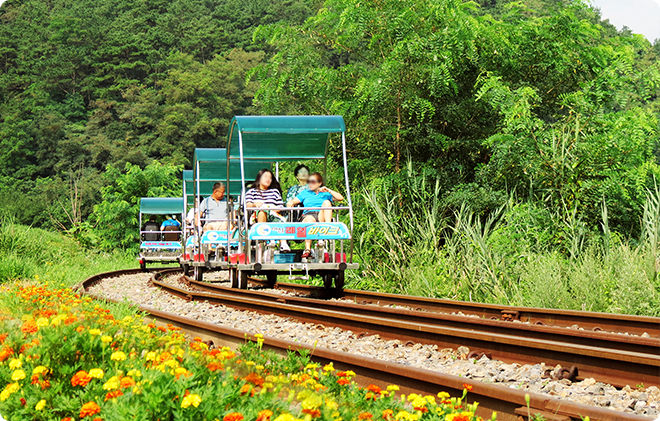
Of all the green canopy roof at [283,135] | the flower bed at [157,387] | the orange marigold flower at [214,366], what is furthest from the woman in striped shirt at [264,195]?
the orange marigold flower at [214,366]

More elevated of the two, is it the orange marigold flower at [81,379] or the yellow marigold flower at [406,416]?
the orange marigold flower at [81,379]

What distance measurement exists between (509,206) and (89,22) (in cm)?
8907

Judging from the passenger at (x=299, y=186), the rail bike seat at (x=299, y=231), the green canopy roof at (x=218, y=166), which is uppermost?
the green canopy roof at (x=218, y=166)

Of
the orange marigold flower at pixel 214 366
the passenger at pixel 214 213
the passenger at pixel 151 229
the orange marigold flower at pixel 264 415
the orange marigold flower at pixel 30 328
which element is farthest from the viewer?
the passenger at pixel 151 229

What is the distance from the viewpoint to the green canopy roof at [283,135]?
10.4 m

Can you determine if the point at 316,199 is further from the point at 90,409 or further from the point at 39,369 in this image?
the point at 90,409

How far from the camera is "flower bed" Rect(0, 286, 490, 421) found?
9.63 ft

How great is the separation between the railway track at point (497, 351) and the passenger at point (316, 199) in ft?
9.02

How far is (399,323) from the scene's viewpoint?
20.6 ft

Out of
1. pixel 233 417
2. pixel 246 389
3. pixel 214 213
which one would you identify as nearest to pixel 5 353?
pixel 246 389

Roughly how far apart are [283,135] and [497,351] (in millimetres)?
7255

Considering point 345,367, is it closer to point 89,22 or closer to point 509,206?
point 509,206

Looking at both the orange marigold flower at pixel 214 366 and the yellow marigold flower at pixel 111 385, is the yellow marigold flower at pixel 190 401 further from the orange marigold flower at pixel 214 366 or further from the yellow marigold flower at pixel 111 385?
the orange marigold flower at pixel 214 366

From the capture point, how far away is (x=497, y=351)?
5242mm
